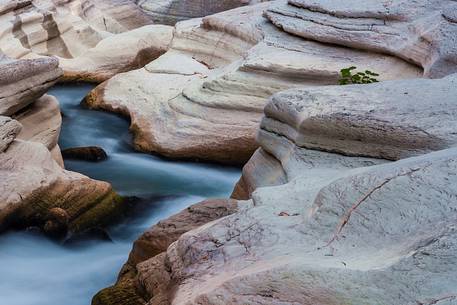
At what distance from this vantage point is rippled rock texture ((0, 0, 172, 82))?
9.92m

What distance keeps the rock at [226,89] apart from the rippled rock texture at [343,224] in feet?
8.82

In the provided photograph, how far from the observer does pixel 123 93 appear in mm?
9023

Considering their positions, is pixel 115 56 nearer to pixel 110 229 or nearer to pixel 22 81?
pixel 22 81

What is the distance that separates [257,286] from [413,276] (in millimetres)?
594

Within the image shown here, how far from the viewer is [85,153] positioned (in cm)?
764

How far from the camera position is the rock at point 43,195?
5.49 meters

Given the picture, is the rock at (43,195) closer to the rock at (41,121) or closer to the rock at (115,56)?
the rock at (41,121)

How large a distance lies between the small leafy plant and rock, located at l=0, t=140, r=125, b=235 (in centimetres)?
245

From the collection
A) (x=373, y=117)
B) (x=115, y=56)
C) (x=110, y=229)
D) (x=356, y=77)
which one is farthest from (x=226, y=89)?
(x=373, y=117)

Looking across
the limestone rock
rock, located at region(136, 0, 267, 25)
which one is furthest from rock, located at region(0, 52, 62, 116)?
rock, located at region(136, 0, 267, 25)

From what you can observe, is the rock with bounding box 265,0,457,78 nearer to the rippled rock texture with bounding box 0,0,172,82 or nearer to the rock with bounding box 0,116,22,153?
the rippled rock texture with bounding box 0,0,172,82

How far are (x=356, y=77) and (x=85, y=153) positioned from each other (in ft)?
9.03

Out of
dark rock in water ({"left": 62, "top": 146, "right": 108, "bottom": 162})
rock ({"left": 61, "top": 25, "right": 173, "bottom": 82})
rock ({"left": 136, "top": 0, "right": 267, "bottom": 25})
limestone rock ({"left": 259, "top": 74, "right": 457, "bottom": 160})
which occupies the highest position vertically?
limestone rock ({"left": 259, "top": 74, "right": 457, "bottom": 160})

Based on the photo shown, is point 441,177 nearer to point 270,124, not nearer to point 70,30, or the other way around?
point 270,124
